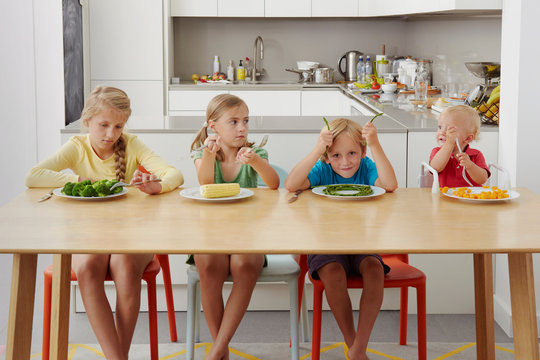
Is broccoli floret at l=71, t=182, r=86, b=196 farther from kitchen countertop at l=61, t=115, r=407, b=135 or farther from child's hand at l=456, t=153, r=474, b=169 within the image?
child's hand at l=456, t=153, r=474, b=169

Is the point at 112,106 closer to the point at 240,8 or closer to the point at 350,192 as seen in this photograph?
the point at 350,192

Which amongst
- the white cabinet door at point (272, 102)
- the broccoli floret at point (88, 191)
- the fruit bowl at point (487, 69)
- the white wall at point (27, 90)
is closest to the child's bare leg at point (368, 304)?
the broccoli floret at point (88, 191)

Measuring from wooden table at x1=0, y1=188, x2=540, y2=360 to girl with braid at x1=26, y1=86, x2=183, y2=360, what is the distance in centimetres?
6

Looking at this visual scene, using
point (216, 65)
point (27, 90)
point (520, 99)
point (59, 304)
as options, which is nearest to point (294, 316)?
point (59, 304)

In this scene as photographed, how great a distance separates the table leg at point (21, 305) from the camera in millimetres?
1750

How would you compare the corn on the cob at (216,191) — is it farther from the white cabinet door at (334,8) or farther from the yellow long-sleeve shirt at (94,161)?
the white cabinet door at (334,8)

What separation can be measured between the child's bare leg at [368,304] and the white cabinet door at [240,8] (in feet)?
13.2

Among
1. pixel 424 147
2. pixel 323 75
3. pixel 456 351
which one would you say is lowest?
pixel 456 351

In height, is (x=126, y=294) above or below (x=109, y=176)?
below

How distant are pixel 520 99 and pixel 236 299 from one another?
4.31 ft

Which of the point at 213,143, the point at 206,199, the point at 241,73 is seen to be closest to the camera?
the point at 206,199

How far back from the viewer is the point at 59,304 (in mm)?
1946

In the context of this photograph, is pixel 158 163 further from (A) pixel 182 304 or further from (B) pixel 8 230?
(A) pixel 182 304

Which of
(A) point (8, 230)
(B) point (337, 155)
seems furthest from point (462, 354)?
(A) point (8, 230)
